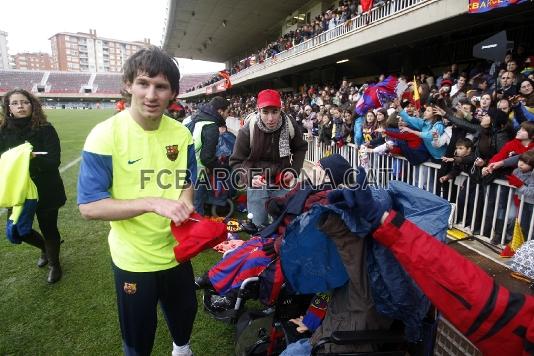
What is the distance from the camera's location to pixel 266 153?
11.5 ft

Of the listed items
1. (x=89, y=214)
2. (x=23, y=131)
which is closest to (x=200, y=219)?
(x=89, y=214)

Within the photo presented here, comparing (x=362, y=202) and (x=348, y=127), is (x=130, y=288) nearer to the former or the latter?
(x=362, y=202)

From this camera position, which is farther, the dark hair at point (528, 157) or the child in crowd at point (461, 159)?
the child in crowd at point (461, 159)

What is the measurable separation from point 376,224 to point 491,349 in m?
0.62

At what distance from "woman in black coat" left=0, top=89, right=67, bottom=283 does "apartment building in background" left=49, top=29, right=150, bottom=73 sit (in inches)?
4852

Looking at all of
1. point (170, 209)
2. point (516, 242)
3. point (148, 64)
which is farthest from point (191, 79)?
point (170, 209)

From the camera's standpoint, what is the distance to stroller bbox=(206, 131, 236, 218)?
215 inches

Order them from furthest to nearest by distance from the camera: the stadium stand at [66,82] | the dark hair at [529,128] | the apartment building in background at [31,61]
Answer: the apartment building in background at [31,61], the stadium stand at [66,82], the dark hair at [529,128]

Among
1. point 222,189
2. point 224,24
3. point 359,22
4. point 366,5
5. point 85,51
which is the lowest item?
point 222,189

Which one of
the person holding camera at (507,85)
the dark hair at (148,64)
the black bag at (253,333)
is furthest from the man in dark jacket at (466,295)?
the person holding camera at (507,85)

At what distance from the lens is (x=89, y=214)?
→ 1.48 metres

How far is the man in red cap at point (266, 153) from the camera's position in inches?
134

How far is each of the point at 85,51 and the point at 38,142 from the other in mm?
141919

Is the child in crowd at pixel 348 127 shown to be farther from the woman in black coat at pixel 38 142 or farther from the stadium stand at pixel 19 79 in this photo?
the stadium stand at pixel 19 79
